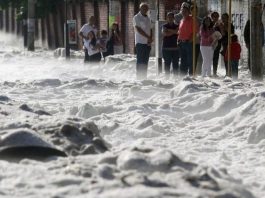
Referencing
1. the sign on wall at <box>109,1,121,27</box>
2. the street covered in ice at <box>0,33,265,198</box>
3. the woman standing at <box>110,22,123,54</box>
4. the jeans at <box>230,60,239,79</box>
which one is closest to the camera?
the street covered in ice at <box>0,33,265,198</box>

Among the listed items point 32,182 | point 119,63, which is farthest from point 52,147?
point 119,63

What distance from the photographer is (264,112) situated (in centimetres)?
981

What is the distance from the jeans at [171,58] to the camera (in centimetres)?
1616

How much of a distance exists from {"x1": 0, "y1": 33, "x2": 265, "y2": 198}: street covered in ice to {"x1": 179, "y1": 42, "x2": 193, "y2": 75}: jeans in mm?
262

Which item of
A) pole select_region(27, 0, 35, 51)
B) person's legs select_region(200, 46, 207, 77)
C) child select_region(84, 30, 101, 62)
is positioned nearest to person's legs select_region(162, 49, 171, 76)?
person's legs select_region(200, 46, 207, 77)

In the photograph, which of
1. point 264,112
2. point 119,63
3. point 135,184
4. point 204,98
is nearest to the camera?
point 135,184

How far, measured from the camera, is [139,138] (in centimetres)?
917

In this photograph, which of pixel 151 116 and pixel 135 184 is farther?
pixel 151 116

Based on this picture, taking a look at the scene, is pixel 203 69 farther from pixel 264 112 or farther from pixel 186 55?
pixel 264 112

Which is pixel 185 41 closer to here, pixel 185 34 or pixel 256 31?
pixel 185 34

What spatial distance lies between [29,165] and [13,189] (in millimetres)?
692

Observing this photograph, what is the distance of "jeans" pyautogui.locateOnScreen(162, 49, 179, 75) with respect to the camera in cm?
1616

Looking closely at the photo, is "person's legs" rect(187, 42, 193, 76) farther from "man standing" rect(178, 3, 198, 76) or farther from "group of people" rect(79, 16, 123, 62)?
"group of people" rect(79, 16, 123, 62)

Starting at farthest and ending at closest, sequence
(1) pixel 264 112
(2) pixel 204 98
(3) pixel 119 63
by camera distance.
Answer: (3) pixel 119 63 < (2) pixel 204 98 < (1) pixel 264 112
